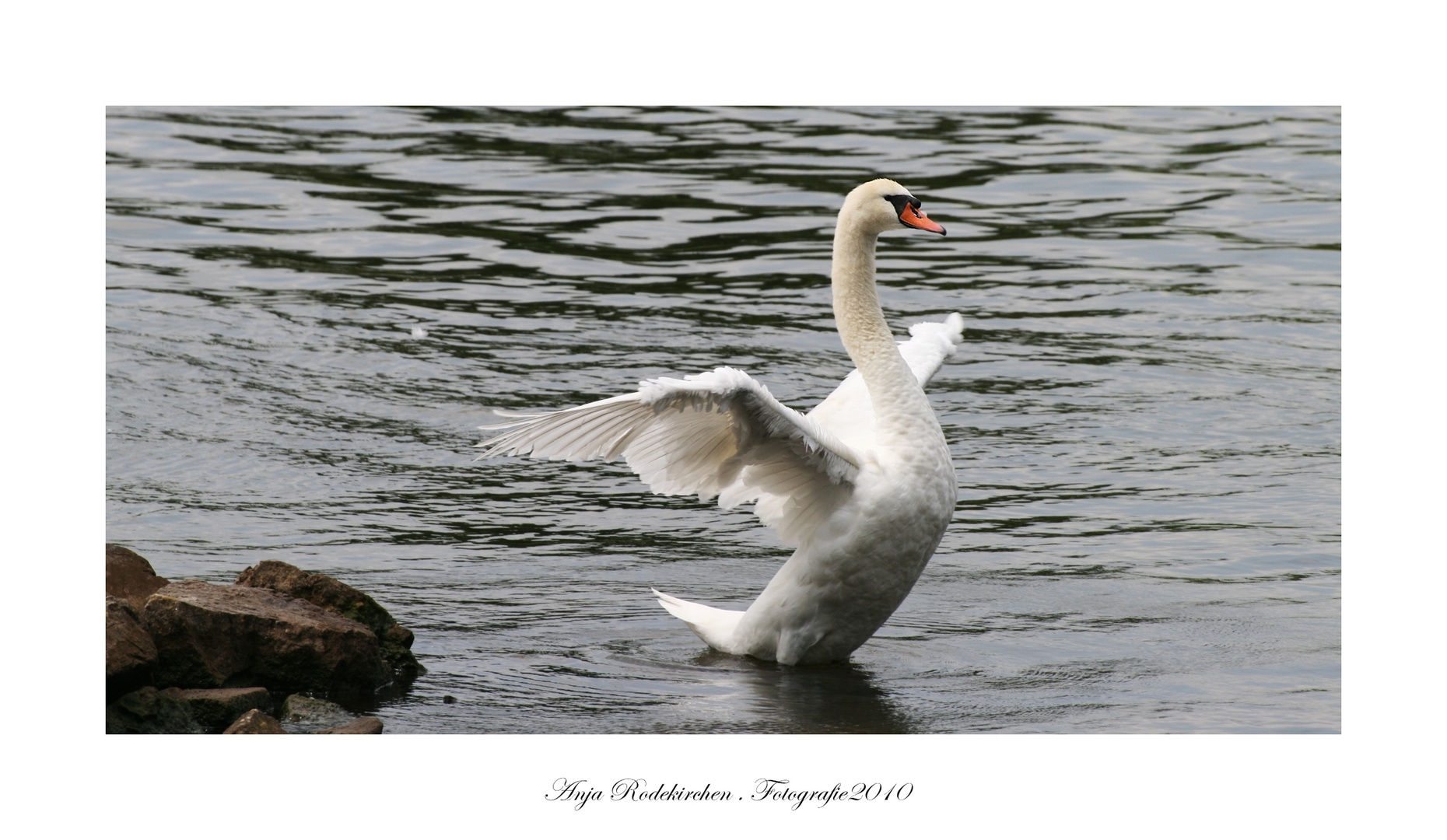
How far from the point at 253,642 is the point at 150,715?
0.55m

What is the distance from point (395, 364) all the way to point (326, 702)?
21.5 feet

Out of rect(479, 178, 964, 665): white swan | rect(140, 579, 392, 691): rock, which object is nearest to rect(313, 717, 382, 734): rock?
rect(140, 579, 392, 691): rock

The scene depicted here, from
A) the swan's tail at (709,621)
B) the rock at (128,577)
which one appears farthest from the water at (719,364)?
the rock at (128,577)

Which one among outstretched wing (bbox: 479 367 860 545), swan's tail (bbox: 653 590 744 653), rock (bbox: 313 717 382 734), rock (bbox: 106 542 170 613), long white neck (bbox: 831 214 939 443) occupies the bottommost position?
rock (bbox: 313 717 382 734)

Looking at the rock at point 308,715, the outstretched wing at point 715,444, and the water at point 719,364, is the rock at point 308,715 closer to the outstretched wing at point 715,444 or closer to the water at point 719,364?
the water at point 719,364

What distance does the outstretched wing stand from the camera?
597 cm

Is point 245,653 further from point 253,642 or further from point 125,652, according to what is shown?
point 125,652

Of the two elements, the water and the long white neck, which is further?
the water

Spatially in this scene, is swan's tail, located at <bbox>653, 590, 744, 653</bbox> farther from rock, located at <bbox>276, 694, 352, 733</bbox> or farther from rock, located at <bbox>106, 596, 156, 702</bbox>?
rock, located at <bbox>106, 596, 156, 702</bbox>

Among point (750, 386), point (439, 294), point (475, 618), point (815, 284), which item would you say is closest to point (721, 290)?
point (815, 284)

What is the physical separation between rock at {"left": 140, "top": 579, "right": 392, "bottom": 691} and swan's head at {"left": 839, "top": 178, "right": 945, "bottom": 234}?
9.16ft

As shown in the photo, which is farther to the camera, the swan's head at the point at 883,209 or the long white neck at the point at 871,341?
the swan's head at the point at 883,209

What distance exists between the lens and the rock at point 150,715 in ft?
19.0

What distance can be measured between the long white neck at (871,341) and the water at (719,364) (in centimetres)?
113
